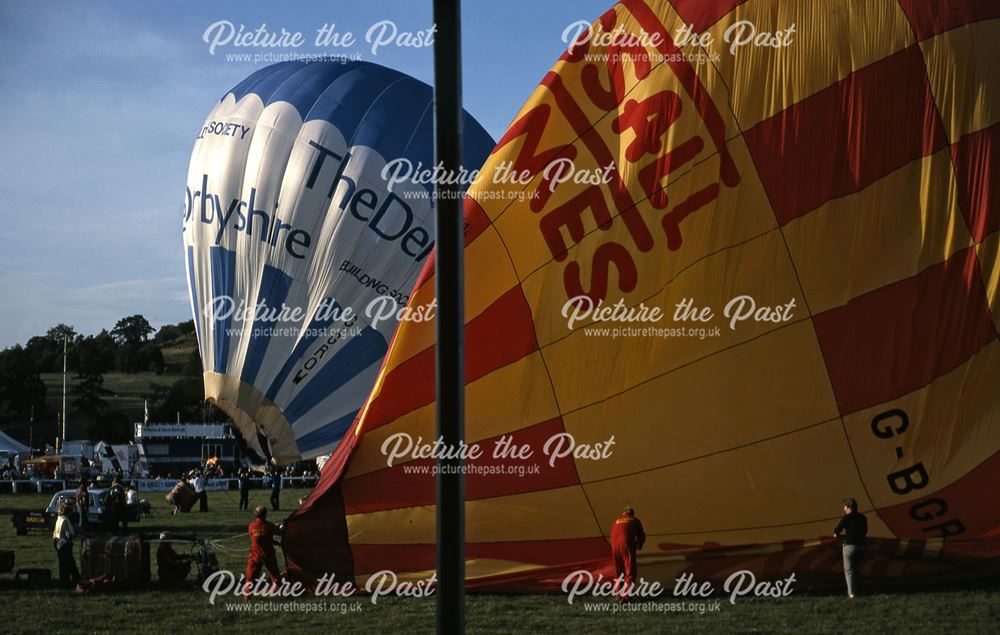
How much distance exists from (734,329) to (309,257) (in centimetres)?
1059

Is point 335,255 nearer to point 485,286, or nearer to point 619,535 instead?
point 485,286

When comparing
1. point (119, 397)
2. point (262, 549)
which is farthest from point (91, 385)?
point (262, 549)

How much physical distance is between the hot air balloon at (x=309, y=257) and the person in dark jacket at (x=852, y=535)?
10.5 m

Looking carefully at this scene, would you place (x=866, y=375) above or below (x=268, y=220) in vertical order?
below

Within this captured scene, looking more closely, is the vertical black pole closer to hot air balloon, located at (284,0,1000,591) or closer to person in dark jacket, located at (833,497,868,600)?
hot air balloon, located at (284,0,1000,591)

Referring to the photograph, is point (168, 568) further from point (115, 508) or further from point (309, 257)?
point (309, 257)

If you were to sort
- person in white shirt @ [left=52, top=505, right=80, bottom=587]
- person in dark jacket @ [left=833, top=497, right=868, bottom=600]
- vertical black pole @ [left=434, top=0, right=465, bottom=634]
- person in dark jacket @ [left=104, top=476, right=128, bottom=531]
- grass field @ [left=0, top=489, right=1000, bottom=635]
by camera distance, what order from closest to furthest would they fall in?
vertical black pole @ [left=434, top=0, right=465, bottom=634]
grass field @ [left=0, top=489, right=1000, bottom=635]
person in dark jacket @ [left=833, top=497, right=868, bottom=600]
person in white shirt @ [left=52, top=505, right=80, bottom=587]
person in dark jacket @ [left=104, top=476, right=128, bottom=531]

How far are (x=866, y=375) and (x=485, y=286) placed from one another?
12.6ft

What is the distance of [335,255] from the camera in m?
19.4

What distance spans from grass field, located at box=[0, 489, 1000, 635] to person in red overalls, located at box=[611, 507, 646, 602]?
0.26 metres

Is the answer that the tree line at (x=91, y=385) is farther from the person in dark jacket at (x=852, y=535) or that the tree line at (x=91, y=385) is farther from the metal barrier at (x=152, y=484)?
the person in dark jacket at (x=852, y=535)

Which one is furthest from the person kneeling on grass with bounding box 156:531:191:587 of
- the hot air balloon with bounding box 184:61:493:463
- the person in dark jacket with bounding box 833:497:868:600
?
the person in dark jacket with bounding box 833:497:868:600

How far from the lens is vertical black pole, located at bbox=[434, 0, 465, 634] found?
3480 mm

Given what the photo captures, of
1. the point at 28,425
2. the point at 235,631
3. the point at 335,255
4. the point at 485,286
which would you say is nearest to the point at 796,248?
the point at 485,286
